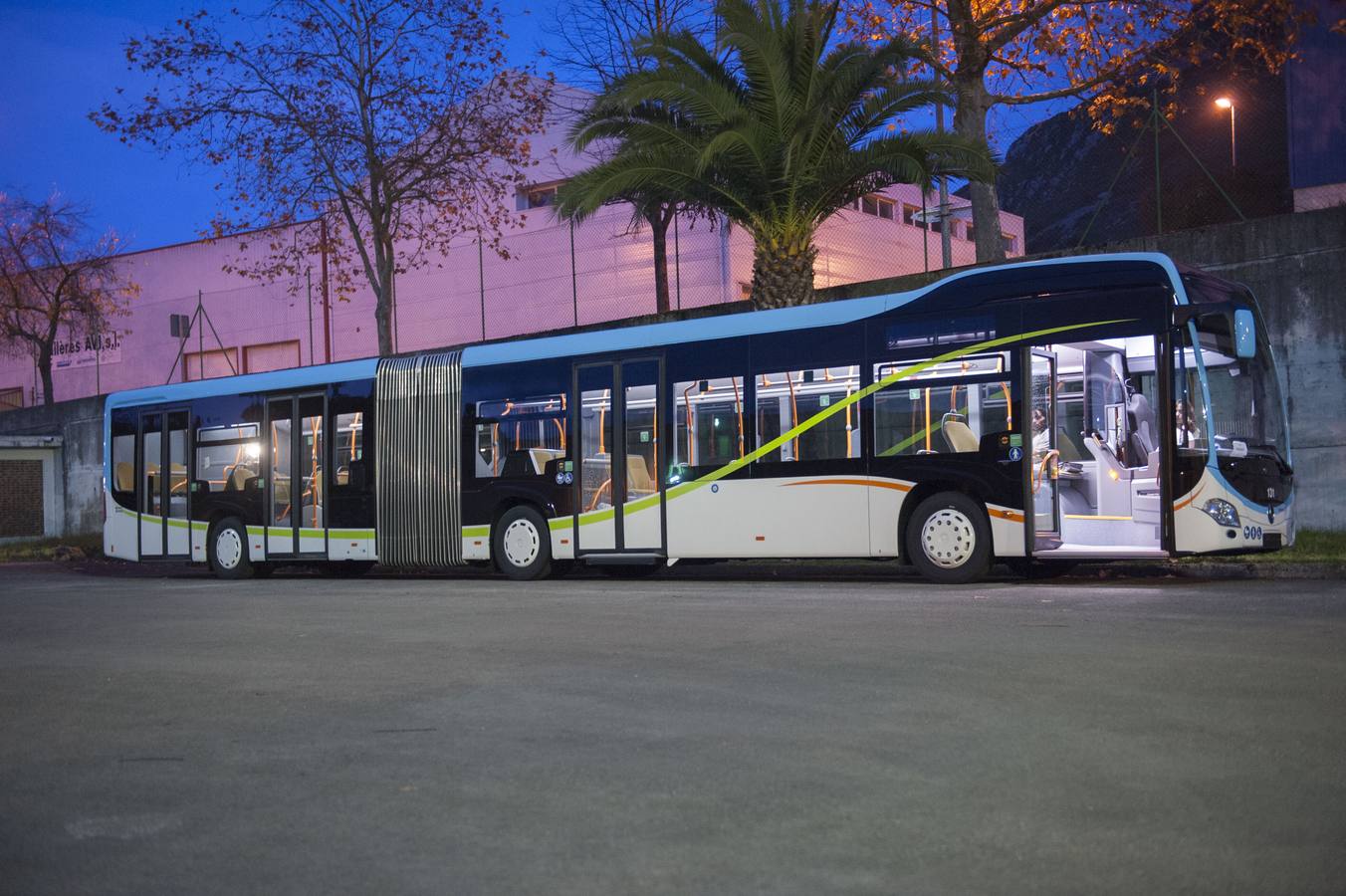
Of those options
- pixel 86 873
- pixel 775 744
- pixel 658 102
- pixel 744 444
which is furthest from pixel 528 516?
pixel 86 873

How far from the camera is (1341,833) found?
14.9 feet

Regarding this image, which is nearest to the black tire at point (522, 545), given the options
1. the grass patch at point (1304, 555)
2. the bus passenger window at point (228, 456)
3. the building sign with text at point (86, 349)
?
the bus passenger window at point (228, 456)

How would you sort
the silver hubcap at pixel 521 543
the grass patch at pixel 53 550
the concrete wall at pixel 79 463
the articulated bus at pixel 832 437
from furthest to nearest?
the concrete wall at pixel 79 463, the grass patch at pixel 53 550, the silver hubcap at pixel 521 543, the articulated bus at pixel 832 437

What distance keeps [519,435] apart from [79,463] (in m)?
22.2

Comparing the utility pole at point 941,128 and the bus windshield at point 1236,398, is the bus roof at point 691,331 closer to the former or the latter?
the bus windshield at point 1236,398

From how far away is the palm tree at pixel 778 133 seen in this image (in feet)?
66.5

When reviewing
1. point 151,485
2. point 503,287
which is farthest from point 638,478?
point 503,287

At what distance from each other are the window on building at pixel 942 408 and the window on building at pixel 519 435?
4560mm

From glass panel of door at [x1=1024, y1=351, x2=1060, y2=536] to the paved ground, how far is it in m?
3.45

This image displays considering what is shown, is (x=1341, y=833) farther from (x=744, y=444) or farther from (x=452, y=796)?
(x=744, y=444)

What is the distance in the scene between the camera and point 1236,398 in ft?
46.2

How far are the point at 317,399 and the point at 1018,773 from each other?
1684 cm

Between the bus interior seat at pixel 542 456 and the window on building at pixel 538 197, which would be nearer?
the bus interior seat at pixel 542 456

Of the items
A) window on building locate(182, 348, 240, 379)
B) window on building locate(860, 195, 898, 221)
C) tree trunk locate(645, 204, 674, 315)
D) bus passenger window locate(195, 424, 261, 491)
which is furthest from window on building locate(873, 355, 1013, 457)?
window on building locate(182, 348, 240, 379)
